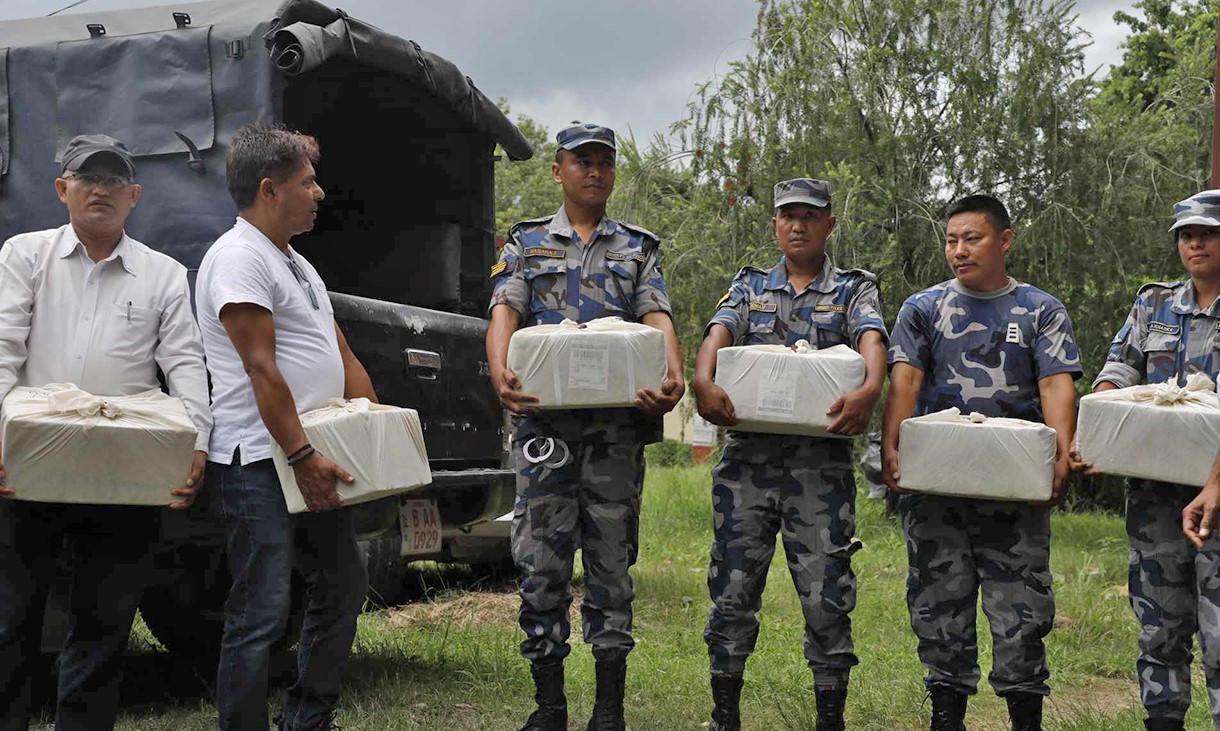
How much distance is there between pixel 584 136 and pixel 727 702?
1902mm

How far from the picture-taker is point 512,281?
414 centimetres

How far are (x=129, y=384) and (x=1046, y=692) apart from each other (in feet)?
9.46

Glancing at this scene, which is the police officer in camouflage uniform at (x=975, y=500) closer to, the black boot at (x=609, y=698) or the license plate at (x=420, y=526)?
the black boot at (x=609, y=698)

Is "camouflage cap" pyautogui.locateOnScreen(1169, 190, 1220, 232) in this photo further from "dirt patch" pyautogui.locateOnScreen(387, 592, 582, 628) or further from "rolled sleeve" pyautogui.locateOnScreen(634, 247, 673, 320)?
"dirt patch" pyautogui.locateOnScreen(387, 592, 582, 628)

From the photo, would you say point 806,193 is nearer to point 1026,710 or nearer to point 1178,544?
point 1178,544

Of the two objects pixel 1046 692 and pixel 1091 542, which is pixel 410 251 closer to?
pixel 1046 692

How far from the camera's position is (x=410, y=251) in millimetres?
5926

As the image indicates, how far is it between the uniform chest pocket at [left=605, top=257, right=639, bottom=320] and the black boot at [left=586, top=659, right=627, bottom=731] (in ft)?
3.77

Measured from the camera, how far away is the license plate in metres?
4.48

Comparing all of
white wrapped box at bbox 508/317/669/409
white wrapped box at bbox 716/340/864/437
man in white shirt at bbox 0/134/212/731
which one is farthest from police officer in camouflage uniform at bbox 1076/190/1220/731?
man in white shirt at bbox 0/134/212/731

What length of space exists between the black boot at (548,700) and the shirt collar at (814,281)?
1452 millimetres

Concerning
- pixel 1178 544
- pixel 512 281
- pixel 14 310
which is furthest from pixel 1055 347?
pixel 14 310

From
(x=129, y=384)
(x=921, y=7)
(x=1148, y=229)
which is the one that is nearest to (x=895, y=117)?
(x=921, y=7)

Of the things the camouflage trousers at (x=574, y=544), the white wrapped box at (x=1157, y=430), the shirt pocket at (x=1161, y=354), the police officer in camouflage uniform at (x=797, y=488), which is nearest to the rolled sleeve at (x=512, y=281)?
the camouflage trousers at (x=574, y=544)
